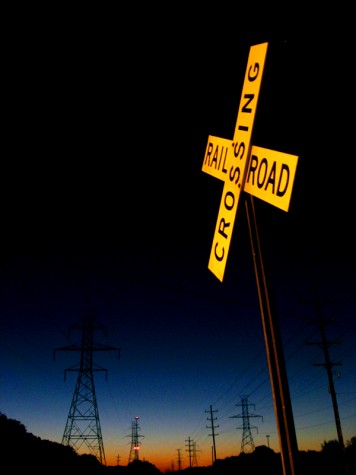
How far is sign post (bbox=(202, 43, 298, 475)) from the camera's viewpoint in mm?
1998

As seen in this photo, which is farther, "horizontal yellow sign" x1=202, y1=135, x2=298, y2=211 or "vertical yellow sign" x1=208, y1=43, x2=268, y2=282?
"vertical yellow sign" x1=208, y1=43, x2=268, y2=282

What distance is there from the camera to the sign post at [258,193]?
2.00 meters

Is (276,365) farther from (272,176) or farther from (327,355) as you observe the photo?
(327,355)

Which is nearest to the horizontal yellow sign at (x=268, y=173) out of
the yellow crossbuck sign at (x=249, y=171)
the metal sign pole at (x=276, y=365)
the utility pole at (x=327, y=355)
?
the yellow crossbuck sign at (x=249, y=171)

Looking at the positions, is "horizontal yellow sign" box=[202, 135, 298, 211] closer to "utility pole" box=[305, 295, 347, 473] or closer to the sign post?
the sign post

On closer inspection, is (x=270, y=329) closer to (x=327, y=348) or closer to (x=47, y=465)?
(x=327, y=348)

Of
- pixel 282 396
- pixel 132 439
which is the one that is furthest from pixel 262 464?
pixel 282 396

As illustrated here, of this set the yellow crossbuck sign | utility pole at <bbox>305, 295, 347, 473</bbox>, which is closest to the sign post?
the yellow crossbuck sign

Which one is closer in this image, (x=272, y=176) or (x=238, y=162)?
(x=272, y=176)

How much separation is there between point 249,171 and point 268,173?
0.23 meters

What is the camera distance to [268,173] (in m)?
2.18

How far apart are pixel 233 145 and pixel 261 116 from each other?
0.96 feet

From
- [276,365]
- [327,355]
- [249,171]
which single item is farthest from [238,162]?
[327,355]

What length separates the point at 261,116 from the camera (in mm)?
2406
